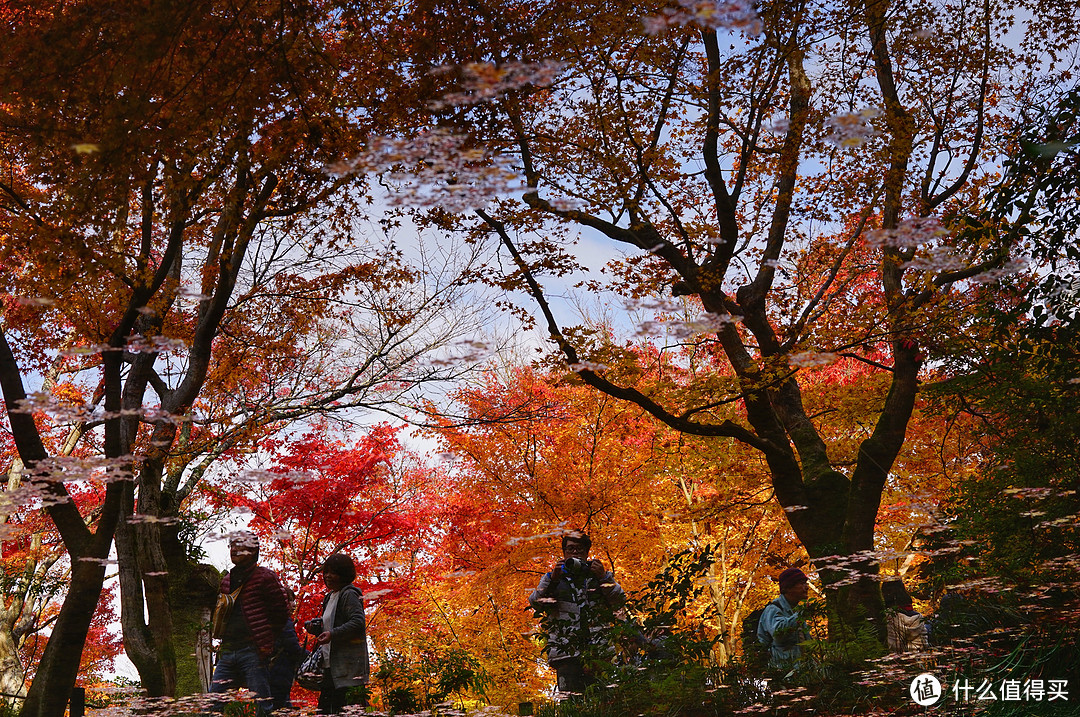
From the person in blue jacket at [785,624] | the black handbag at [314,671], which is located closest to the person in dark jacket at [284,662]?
the black handbag at [314,671]

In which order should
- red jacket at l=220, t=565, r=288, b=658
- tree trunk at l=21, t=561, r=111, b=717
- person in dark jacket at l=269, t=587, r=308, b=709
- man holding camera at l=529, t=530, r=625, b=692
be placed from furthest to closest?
person in dark jacket at l=269, t=587, r=308, b=709 → red jacket at l=220, t=565, r=288, b=658 → man holding camera at l=529, t=530, r=625, b=692 → tree trunk at l=21, t=561, r=111, b=717

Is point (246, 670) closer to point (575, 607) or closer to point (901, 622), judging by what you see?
point (575, 607)

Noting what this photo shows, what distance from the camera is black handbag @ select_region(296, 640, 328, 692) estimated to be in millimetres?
5773

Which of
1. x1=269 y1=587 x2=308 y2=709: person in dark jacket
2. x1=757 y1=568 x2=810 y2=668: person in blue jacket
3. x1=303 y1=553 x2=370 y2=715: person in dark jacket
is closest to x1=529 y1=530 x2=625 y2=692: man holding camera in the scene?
x1=757 y1=568 x2=810 y2=668: person in blue jacket

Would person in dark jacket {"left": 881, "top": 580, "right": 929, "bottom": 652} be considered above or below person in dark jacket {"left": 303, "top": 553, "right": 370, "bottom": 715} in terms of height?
below

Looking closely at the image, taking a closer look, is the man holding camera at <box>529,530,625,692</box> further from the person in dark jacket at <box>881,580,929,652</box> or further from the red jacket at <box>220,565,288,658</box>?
the person in dark jacket at <box>881,580,929,652</box>

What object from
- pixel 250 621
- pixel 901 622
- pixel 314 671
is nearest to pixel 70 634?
pixel 250 621

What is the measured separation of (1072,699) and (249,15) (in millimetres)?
7135

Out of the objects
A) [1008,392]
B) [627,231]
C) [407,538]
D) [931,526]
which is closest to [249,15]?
[627,231]

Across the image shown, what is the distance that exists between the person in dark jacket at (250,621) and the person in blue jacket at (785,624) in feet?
12.8

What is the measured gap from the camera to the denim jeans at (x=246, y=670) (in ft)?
20.2

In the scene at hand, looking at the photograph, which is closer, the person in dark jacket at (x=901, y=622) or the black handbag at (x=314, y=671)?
the black handbag at (x=314, y=671)

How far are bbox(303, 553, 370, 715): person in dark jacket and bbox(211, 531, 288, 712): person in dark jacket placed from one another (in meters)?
0.50

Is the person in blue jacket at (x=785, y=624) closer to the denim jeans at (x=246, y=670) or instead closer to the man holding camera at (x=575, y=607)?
the man holding camera at (x=575, y=607)
